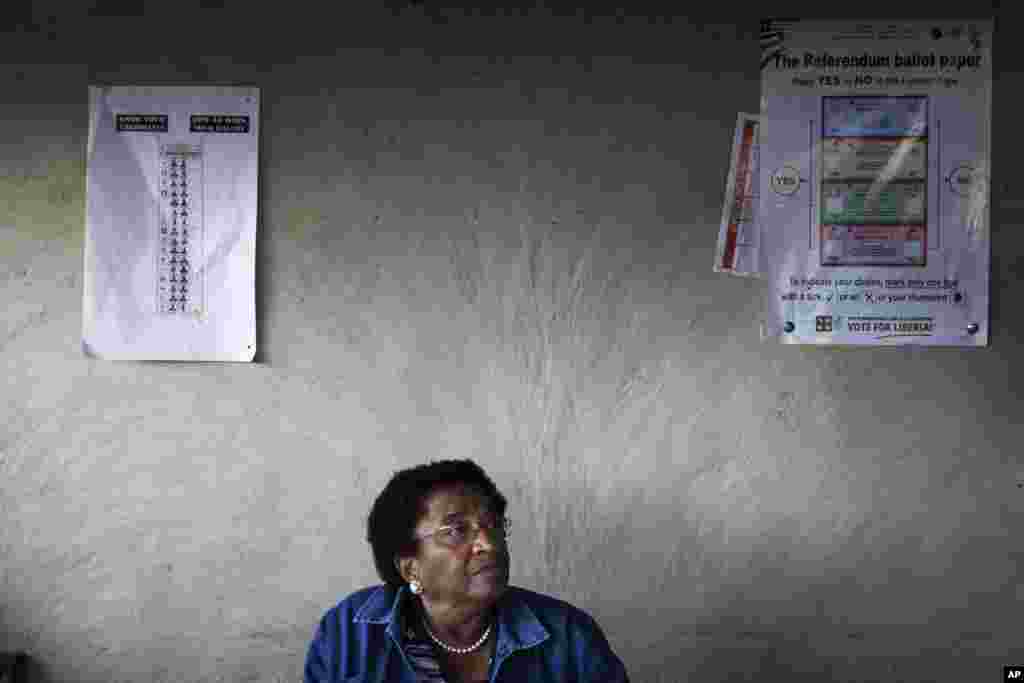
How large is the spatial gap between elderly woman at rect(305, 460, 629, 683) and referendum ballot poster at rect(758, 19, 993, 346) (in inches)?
38.6

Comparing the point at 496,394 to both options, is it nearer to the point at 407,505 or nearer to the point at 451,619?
the point at 407,505

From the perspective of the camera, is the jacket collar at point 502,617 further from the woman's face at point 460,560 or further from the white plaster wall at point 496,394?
the white plaster wall at point 496,394

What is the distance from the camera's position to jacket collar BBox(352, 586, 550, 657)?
7.11 ft

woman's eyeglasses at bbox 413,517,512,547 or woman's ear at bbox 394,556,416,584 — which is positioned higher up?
woman's eyeglasses at bbox 413,517,512,547

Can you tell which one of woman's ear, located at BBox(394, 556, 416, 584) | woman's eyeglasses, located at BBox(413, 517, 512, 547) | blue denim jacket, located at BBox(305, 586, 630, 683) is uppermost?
woman's eyeglasses, located at BBox(413, 517, 512, 547)

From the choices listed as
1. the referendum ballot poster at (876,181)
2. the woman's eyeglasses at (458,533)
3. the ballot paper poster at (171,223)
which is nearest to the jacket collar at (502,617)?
the woman's eyeglasses at (458,533)

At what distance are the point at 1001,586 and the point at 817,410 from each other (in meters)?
0.66

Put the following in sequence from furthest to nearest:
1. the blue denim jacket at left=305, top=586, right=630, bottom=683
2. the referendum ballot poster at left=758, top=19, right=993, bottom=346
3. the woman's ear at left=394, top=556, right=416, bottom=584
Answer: the referendum ballot poster at left=758, top=19, right=993, bottom=346 < the woman's ear at left=394, top=556, right=416, bottom=584 < the blue denim jacket at left=305, top=586, right=630, bottom=683

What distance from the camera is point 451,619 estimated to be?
2.23 m

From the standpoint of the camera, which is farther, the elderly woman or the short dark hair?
the short dark hair

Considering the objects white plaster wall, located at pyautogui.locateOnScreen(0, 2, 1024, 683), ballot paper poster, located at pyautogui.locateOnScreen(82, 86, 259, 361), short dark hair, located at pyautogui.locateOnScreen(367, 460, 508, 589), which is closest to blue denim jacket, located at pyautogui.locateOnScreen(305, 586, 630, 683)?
short dark hair, located at pyautogui.locateOnScreen(367, 460, 508, 589)

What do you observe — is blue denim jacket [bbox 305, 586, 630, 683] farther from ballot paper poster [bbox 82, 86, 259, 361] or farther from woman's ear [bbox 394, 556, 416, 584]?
ballot paper poster [bbox 82, 86, 259, 361]

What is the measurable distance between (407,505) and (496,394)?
527mm

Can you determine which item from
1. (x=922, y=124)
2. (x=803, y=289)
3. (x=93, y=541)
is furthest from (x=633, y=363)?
(x=93, y=541)
